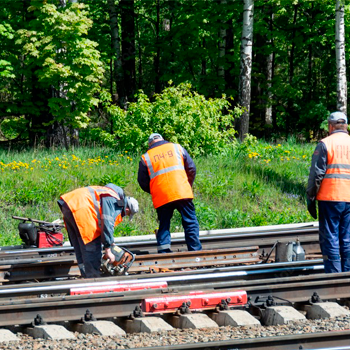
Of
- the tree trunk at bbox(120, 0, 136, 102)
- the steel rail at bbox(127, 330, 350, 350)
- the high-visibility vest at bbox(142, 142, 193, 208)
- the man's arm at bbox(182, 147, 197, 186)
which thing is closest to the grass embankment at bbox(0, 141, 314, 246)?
the man's arm at bbox(182, 147, 197, 186)

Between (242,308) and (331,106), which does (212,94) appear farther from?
(242,308)

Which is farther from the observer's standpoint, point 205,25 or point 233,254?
point 205,25

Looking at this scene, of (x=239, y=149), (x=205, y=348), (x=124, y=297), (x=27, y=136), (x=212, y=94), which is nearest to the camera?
(x=205, y=348)

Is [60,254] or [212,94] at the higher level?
[212,94]

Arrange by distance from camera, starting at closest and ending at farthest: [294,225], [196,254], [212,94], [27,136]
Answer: [196,254], [294,225], [27,136], [212,94]

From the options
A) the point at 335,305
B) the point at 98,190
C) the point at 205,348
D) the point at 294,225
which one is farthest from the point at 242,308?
the point at 294,225

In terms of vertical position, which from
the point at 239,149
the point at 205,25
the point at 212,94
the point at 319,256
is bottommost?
the point at 319,256

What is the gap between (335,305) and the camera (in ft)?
21.1

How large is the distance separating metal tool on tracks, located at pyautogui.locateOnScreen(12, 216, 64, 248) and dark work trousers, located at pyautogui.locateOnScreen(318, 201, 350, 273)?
4391mm

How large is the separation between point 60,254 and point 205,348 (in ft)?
14.8

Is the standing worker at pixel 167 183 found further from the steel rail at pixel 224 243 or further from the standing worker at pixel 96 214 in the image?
the standing worker at pixel 96 214

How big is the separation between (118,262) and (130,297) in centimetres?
84

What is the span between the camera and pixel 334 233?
24.3 ft

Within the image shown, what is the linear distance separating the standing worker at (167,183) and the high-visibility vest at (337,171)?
85.3 inches
